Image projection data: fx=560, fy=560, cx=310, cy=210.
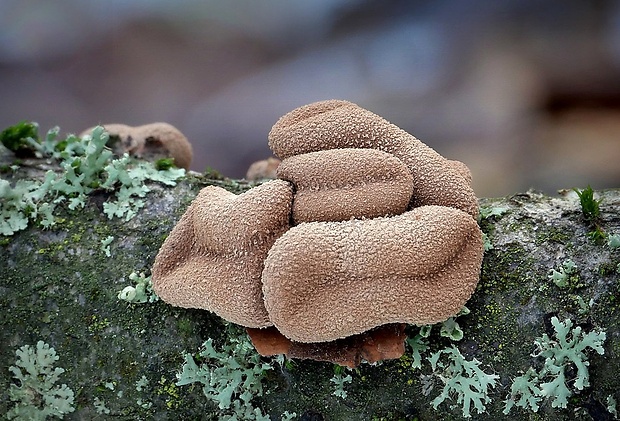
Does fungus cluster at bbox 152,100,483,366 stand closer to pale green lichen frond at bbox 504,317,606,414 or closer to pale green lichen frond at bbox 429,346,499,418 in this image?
→ pale green lichen frond at bbox 429,346,499,418

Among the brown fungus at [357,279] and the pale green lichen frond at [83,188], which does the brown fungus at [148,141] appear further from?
the brown fungus at [357,279]

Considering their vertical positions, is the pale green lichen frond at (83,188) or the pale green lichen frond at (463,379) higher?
the pale green lichen frond at (83,188)

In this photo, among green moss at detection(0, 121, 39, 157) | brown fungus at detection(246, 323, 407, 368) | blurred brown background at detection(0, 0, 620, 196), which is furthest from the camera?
blurred brown background at detection(0, 0, 620, 196)

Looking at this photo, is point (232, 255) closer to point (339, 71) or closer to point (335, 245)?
point (335, 245)

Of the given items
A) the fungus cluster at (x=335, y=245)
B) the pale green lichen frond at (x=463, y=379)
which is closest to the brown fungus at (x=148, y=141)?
the fungus cluster at (x=335, y=245)

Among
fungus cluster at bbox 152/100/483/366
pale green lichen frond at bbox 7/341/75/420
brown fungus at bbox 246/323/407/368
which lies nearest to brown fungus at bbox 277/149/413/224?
fungus cluster at bbox 152/100/483/366

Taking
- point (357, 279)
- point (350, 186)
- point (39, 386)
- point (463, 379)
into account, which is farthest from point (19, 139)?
point (463, 379)
